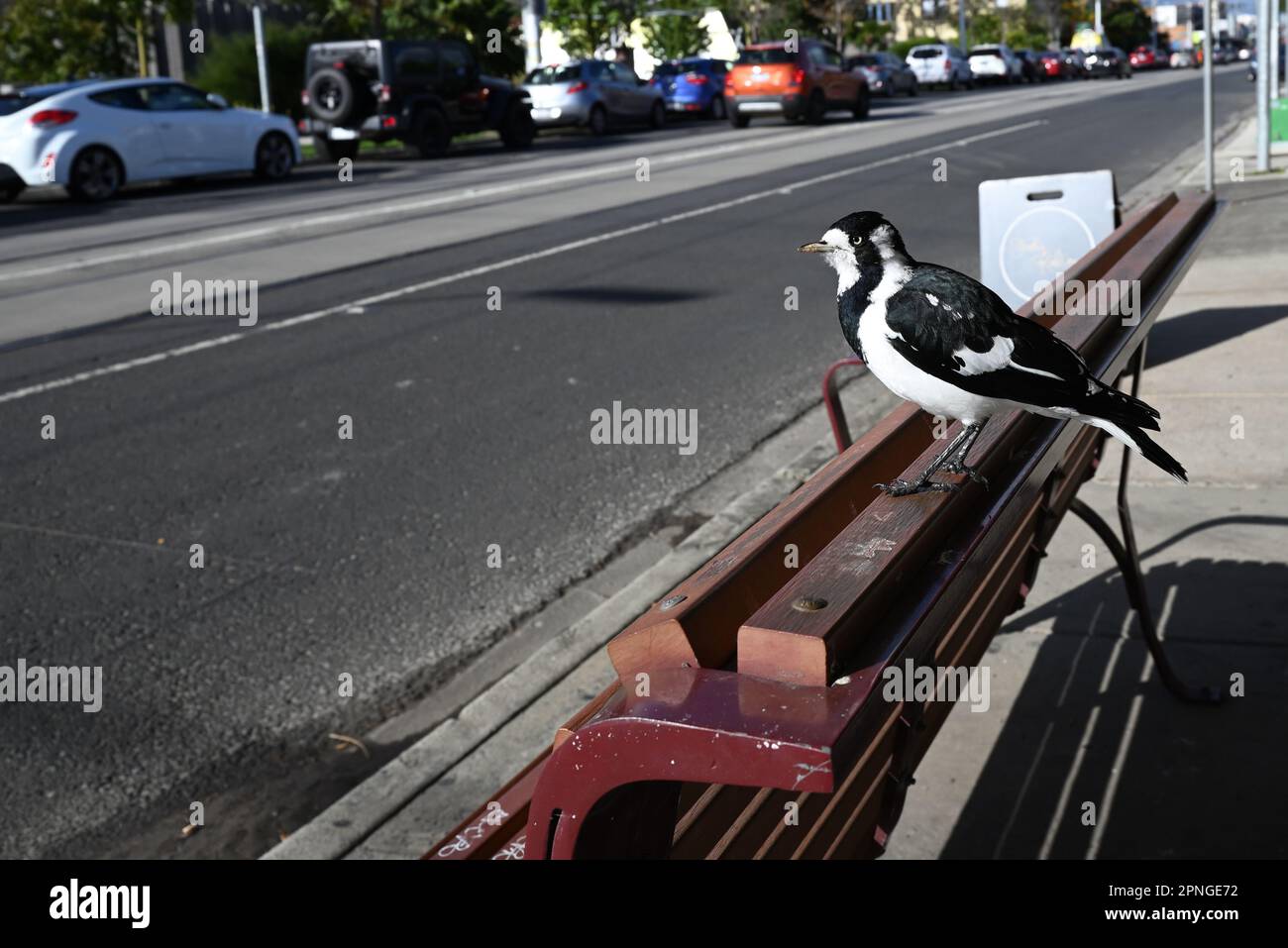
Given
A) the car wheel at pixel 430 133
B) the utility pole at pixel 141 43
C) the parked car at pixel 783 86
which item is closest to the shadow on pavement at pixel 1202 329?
the car wheel at pixel 430 133

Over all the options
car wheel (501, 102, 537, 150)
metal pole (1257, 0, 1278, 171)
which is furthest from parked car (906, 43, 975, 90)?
metal pole (1257, 0, 1278, 171)

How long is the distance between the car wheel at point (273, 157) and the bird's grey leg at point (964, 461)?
21556mm

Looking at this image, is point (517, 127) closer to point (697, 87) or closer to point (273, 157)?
point (273, 157)

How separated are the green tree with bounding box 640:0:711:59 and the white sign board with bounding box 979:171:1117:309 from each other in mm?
41929

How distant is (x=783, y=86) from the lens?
3212 cm

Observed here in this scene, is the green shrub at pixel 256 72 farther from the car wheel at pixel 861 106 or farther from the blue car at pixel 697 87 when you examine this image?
the car wheel at pixel 861 106

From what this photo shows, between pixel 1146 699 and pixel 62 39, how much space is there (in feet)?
118

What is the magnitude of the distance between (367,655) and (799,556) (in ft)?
9.07

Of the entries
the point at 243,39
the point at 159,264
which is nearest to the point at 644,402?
Result: the point at 159,264

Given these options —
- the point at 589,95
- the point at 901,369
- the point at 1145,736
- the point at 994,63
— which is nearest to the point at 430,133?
the point at 589,95

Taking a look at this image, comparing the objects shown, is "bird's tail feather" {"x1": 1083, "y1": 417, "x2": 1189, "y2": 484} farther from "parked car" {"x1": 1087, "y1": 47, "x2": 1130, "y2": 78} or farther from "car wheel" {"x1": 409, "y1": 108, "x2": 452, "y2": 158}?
"parked car" {"x1": 1087, "y1": 47, "x2": 1130, "y2": 78}

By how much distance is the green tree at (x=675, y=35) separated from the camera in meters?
48.2

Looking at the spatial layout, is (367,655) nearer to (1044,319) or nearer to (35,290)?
(1044,319)
